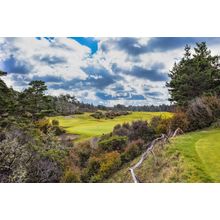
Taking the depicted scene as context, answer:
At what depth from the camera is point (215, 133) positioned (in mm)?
6773

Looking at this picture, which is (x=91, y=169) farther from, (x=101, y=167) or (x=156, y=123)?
(x=156, y=123)

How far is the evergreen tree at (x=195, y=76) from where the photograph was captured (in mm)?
6617

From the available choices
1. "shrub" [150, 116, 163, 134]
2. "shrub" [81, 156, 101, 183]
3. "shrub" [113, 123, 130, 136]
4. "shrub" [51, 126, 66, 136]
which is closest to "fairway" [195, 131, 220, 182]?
"shrub" [150, 116, 163, 134]

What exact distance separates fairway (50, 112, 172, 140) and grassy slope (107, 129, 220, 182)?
0.68m

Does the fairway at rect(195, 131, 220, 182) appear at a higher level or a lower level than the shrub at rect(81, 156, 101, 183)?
higher

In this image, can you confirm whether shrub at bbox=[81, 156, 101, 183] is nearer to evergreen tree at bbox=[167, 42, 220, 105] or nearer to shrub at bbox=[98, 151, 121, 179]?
shrub at bbox=[98, 151, 121, 179]

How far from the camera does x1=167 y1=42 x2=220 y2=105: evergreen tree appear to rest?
6617 millimetres

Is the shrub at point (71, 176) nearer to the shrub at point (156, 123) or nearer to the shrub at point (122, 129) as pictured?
the shrub at point (122, 129)

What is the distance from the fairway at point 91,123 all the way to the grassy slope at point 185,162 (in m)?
0.68

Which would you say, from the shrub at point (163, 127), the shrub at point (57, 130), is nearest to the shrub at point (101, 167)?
the shrub at point (57, 130)
